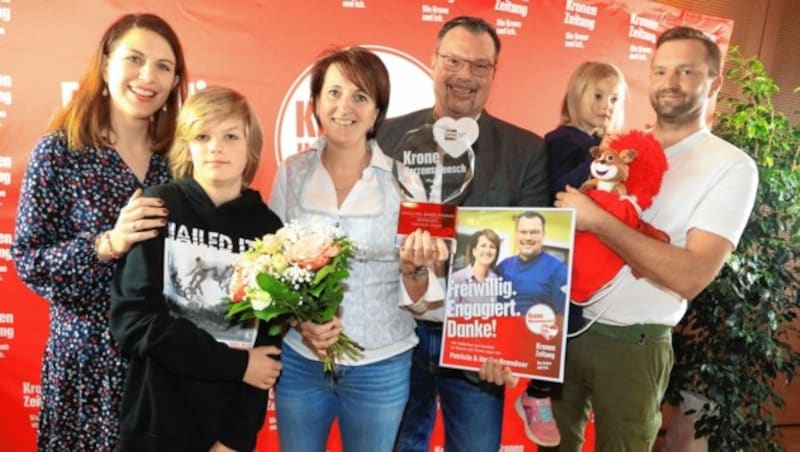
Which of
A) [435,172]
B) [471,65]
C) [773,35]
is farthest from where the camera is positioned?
[773,35]

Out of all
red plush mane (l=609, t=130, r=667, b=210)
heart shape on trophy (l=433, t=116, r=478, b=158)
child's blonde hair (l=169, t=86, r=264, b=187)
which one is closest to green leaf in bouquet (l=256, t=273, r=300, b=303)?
child's blonde hair (l=169, t=86, r=264, b=187)

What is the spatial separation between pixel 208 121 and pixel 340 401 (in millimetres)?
984

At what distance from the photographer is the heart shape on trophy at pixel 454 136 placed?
183 cm

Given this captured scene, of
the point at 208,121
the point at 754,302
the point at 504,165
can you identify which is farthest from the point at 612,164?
the point at 754,302

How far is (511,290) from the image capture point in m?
1.82

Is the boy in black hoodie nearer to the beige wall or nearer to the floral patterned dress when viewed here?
the floral patterned dress

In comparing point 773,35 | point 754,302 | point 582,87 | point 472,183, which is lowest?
point 754,302

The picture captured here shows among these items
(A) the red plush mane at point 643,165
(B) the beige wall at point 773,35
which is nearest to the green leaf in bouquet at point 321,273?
(A) the red plush mane at point 643,165

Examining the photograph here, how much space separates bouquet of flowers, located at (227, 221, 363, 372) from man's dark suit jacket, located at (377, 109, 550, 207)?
575 millimetres

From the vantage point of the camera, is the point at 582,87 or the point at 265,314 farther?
the point at 582,87

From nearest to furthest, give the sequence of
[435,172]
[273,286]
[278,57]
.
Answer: [273,286]
[435,172]
[278,57]

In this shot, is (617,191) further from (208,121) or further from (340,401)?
(208,121)

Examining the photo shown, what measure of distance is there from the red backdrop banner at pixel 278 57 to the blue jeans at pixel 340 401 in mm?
1238

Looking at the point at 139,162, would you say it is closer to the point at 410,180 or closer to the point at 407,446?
the point at 410,180
